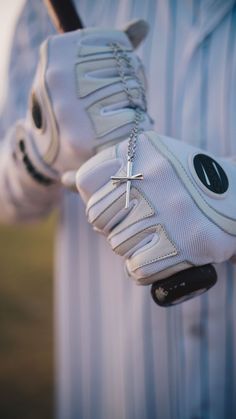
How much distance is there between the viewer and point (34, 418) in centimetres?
180

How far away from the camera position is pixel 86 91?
0.62 meters

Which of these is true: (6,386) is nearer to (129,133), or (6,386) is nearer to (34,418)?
(34,418)

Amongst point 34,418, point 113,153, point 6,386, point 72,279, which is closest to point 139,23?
point 113,153

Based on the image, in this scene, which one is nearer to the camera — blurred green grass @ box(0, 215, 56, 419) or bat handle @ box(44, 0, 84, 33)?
bat handle @ box(44, 0, 84, 33)

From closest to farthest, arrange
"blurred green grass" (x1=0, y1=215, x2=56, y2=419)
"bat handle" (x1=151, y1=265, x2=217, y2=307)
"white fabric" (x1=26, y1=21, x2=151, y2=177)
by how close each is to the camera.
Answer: "bat handle" (x1=151, y1=265, x2=217, y2=307) → "white fabric" (x1=26, y1=21, x2=151, y2=177) → "blurred green grass" (x1=0, y1=215, x2=56, y2=419)

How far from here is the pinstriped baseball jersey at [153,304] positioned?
2.23 feet

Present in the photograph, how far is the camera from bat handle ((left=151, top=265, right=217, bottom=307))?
50 cm

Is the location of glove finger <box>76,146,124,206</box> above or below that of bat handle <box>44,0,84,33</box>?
below

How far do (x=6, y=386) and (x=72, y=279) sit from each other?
1391mm

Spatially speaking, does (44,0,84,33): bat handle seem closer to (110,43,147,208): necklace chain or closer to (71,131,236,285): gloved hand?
(110,43,147,208): necklace chain

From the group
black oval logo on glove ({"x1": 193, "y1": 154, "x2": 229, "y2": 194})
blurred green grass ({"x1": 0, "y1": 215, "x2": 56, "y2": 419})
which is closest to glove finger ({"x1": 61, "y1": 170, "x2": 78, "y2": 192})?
black oval logo on glove ({"x1": 193, "y1": 154, "x2": 229, "y2": 194})

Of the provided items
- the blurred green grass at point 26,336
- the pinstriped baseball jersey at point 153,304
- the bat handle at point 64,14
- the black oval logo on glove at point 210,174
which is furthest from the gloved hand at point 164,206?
the blurred green grass at point 26,336

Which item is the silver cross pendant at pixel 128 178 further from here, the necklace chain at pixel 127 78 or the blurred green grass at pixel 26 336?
the blurred green grass at pixel 26 336

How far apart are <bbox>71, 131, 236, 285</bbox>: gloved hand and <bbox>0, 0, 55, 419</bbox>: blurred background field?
64cm
